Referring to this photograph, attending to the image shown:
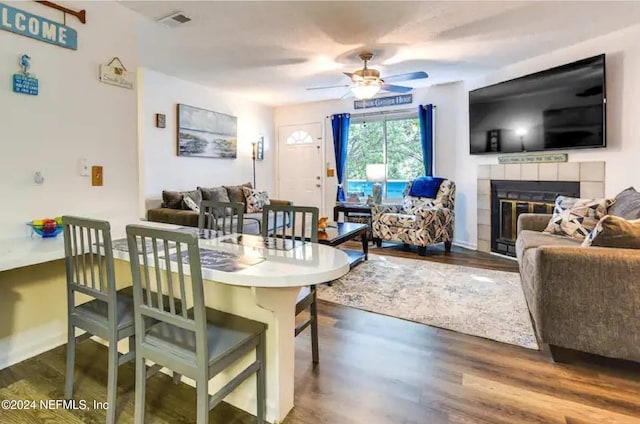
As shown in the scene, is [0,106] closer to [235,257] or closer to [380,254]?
[235,257]

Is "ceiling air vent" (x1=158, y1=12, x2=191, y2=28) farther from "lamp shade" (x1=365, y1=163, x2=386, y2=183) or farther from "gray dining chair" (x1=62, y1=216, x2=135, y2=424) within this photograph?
"lamp shade" (x1=365, y1=163, x2=386, y2=183)

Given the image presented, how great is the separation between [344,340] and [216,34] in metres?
2.90

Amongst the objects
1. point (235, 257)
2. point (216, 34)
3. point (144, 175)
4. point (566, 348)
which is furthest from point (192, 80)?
point (566, 348)

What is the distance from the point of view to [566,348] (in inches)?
85.5

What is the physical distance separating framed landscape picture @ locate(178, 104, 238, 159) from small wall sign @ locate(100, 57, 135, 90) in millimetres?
2303

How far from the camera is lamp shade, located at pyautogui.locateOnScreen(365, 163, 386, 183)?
→ 5.66m

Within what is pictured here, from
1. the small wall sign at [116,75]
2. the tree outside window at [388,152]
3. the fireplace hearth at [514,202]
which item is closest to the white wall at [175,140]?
the tree outside window at [388,152]

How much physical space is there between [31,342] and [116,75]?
1.86 m

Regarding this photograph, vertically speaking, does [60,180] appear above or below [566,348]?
above

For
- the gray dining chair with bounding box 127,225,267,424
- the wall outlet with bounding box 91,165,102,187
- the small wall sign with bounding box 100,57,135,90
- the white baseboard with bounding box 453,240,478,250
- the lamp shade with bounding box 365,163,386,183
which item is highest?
the small wall sign with bounding box 100,57,135,90

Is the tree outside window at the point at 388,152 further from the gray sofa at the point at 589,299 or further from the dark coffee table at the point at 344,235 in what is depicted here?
the gray sofa at the point at 589,299

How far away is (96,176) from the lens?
246 cm

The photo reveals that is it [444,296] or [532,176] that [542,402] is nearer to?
[444,296]

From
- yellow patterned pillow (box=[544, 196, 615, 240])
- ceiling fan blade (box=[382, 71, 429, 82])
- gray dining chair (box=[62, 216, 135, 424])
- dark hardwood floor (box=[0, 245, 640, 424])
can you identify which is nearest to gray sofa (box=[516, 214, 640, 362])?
dark hardwood floor (box=[0, 245, 640, 424])
